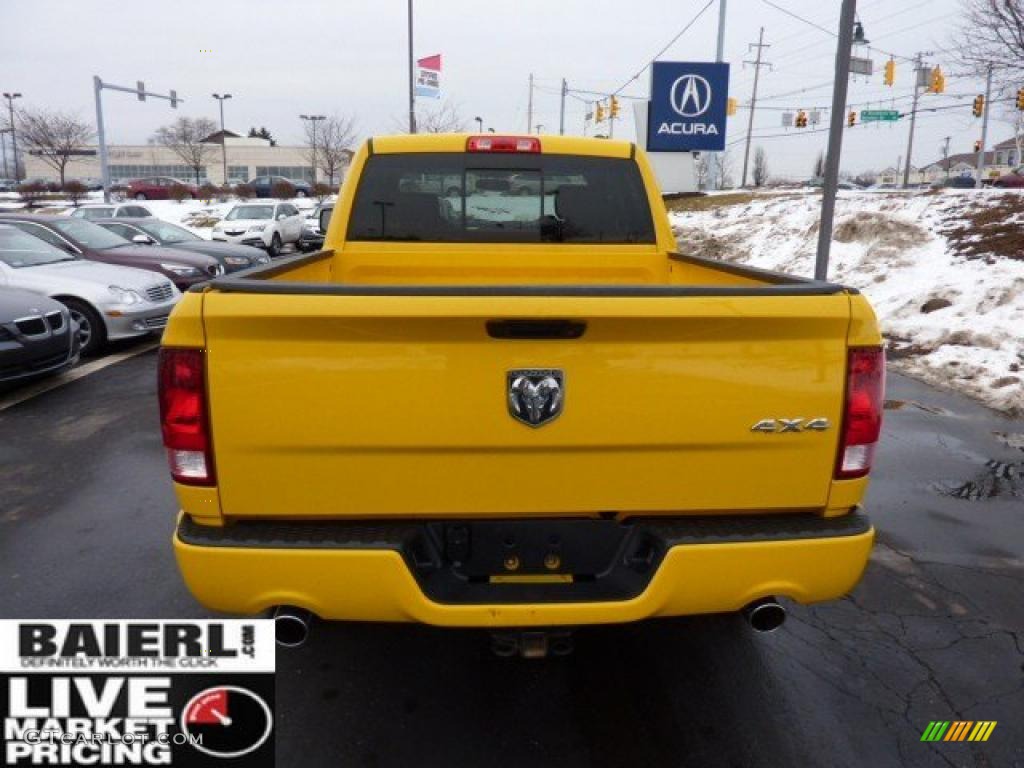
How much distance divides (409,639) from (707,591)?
152 cm

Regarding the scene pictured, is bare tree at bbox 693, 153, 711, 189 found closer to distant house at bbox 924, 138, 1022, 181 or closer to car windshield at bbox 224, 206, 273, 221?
car windshield at bbox 224, 206, 273, 221

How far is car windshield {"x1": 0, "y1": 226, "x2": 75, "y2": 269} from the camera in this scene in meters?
9.54

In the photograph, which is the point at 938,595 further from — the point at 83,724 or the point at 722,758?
the point at 83,724

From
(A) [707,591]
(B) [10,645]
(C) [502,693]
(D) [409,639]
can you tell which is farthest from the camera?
(D) [409,639]

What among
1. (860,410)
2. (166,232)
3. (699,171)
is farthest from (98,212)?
(699,171)

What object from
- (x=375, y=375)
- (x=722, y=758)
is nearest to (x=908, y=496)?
(x=722, y=758)

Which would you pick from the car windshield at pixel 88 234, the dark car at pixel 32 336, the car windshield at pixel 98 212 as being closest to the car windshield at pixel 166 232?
the car windshield at pixel 88 234

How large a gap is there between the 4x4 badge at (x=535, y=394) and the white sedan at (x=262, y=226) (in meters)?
22.5

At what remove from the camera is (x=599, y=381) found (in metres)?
2.28

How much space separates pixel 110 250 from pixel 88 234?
2.17 feet

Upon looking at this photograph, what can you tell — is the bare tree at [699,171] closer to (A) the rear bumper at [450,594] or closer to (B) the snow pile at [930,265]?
(B) the snow pile at [930,265]

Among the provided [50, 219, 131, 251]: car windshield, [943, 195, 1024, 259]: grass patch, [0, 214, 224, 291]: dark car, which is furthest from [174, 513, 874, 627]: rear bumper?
[943, 195, 1024, 259]: grass patch

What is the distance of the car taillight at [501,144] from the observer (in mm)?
4430

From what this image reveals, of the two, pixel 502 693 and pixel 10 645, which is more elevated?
pixel 10 645
